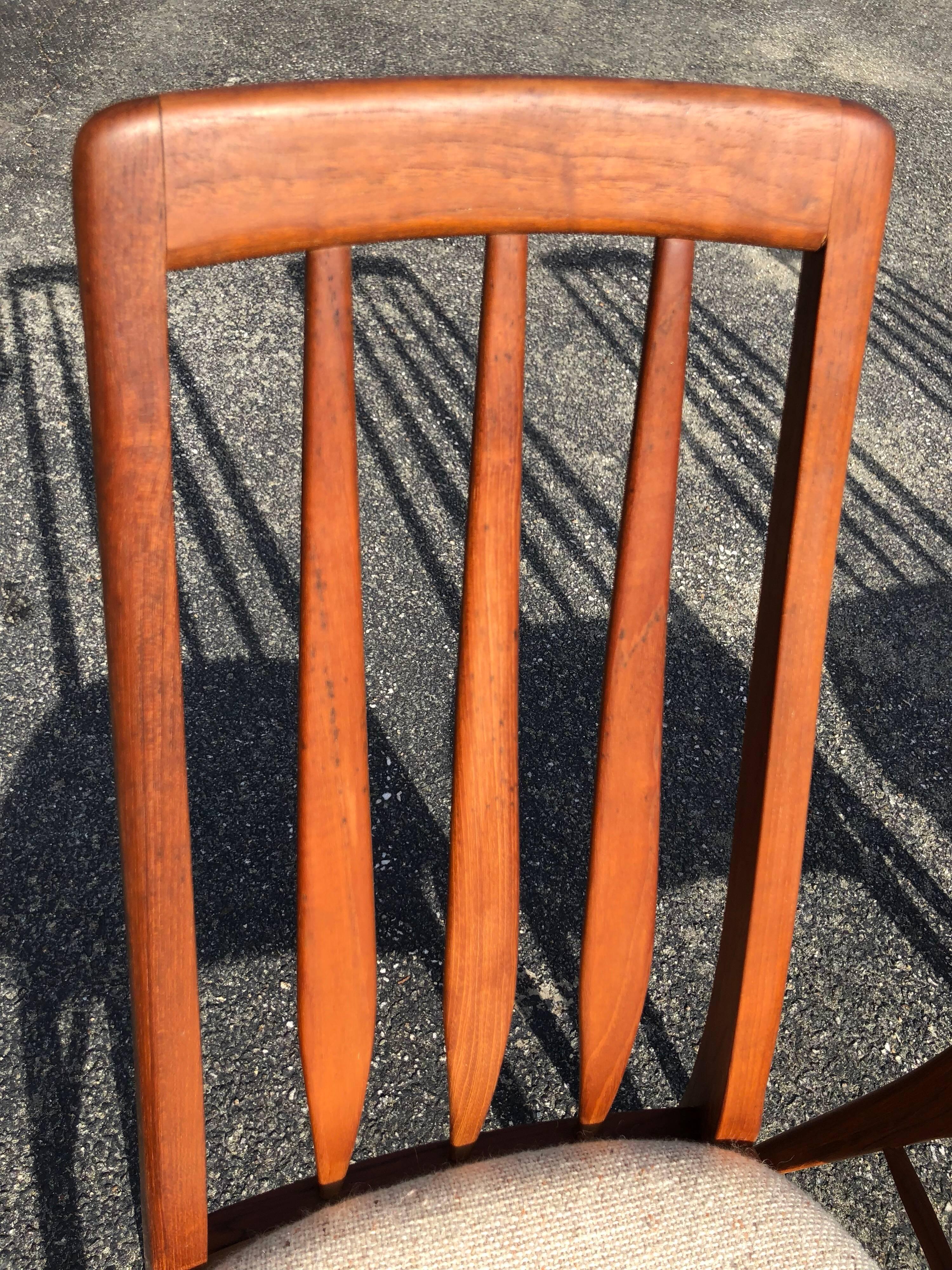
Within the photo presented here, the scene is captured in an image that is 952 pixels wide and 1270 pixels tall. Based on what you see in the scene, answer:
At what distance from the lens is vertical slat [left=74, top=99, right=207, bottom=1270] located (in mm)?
450

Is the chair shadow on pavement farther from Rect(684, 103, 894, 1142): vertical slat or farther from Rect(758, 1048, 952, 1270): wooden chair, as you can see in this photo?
Rect(684, 103, 894, 1142): vertical slat

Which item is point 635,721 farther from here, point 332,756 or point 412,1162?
point 412,1162

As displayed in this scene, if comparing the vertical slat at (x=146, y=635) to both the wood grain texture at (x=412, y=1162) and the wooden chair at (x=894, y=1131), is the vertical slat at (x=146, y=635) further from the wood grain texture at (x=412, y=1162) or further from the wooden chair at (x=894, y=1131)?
the wooden chair at (x=894, y=1131)

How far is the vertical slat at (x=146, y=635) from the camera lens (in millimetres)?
450

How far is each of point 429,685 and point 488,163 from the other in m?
1.18

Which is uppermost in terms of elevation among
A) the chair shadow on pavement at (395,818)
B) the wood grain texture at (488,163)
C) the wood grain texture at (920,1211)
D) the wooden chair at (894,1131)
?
the wood grain texture at (488,163)

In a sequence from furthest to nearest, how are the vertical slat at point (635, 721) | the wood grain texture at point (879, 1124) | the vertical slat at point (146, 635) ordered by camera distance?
1. the wood grain texture at point (879, 1124)
2. the vertical slat at point (635, 721)
3. the vertical slat at point (146, 635)

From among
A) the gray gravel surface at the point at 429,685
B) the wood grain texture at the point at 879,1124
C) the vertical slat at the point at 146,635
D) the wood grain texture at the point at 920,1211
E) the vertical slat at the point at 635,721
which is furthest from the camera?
the gray gravel surface at the point at 429,685

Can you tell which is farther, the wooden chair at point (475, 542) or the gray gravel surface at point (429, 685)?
the gray gravel surface at point (429, 685)

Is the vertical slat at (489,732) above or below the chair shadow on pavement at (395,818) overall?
above

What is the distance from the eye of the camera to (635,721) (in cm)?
61

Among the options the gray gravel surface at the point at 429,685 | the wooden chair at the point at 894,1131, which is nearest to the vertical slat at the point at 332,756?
the wooden chair at the point at 894,1131

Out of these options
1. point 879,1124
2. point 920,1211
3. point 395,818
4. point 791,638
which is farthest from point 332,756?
point 395,818

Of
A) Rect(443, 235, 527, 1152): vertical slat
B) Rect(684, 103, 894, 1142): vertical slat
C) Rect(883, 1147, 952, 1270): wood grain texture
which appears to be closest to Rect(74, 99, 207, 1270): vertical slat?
Rect(443, 235, 527, 1152): vertical slat
